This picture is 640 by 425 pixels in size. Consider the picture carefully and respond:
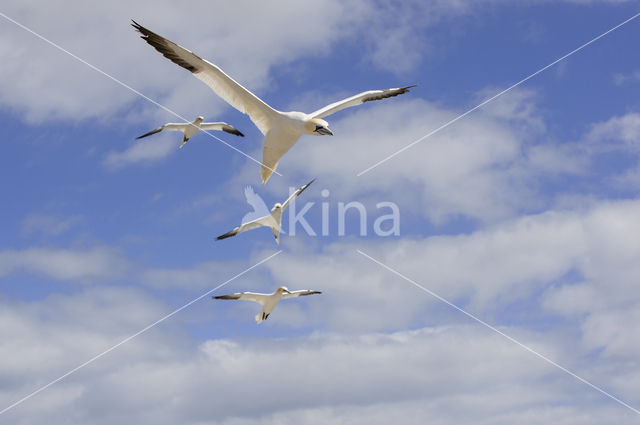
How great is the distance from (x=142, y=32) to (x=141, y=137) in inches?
544

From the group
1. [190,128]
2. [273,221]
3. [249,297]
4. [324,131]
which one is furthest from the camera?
[190,128]

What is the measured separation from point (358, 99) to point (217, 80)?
5.20 metres

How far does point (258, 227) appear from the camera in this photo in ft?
85.5

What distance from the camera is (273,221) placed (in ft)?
85.0

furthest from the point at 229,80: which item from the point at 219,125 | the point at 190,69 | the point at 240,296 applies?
the point at 219,125

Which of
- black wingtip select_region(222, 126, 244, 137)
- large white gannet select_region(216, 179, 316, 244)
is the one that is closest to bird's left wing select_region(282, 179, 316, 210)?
large white gannet select_region(216, 179, 316, 244)

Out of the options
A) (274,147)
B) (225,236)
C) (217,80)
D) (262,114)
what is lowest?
(225,236)

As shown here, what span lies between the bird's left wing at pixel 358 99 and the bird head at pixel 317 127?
963 millimetres

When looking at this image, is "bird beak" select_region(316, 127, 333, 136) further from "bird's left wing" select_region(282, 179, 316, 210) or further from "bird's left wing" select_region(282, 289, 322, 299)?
"bird's left wing" select_region(282, 289, 322, 299)

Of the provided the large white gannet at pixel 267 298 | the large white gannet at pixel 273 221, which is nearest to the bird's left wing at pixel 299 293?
the large white gannet at pixel 267 298

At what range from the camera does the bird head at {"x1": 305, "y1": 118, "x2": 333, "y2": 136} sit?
21.2 meters

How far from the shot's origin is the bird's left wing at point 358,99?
23.0 m

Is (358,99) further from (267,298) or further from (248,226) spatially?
(267,298)

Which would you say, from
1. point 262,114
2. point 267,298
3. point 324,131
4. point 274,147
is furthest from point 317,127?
point 267,298
